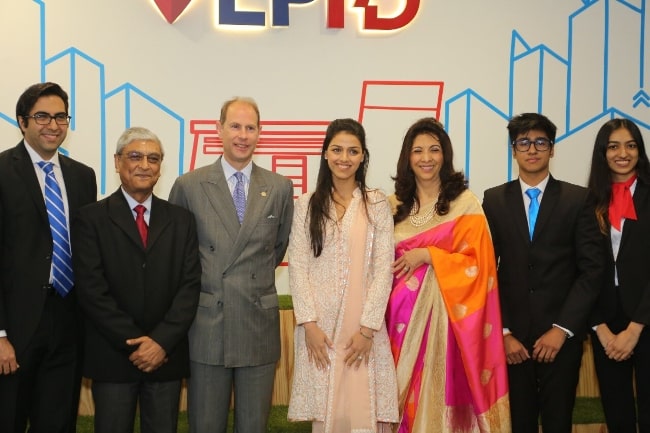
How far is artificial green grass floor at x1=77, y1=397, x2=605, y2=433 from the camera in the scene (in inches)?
155

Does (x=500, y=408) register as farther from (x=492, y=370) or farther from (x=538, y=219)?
(x=538, y=219)

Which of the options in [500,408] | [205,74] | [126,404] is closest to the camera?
[126,404]

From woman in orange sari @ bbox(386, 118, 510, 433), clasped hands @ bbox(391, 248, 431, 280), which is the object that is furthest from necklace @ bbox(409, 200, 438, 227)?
clasped hands @ bbox(391, 248, 431, 280)

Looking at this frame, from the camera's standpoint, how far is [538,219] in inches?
116

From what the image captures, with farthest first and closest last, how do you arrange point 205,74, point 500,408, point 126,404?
point 205,74, point 500,408, point 126,404

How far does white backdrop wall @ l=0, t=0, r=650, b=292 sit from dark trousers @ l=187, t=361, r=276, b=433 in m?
1.74

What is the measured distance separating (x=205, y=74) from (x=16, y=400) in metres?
2.39

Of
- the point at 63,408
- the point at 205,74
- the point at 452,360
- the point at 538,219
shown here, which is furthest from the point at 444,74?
the point at 63,408

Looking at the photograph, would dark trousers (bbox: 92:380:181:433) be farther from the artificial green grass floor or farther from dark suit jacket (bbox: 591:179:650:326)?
dark suit jacket (bbox: 591:179:650:326)

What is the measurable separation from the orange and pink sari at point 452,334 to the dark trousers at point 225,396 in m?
0.57

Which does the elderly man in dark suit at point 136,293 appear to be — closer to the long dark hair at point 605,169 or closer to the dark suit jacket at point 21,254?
the dark suit jacket at point 21,254

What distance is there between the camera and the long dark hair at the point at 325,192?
2.74 m

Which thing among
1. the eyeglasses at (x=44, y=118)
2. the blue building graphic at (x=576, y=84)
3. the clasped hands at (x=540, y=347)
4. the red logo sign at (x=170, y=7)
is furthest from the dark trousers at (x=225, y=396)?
the red logo sign at (x=170, y=7)

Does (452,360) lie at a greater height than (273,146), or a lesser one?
lesser
